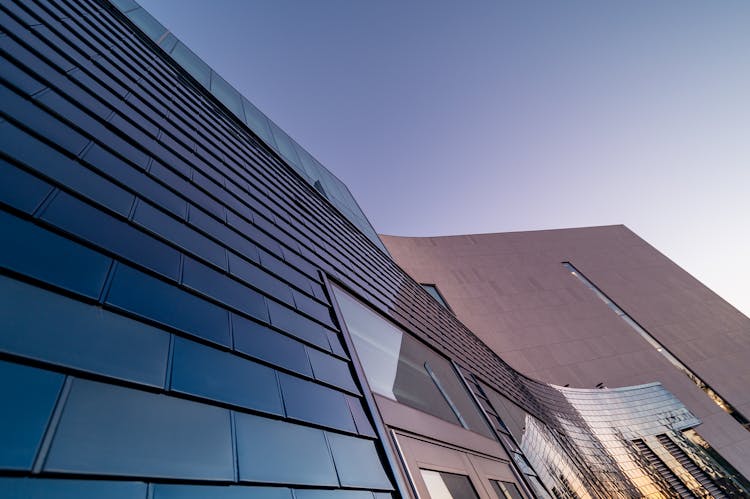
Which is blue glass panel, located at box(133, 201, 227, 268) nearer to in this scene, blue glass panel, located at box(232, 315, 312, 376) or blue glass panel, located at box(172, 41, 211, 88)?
blue glass panel, located at box(232, 315, 312, 376)

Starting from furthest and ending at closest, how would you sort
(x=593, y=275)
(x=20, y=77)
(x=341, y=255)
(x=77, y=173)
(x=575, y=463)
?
(x=593, y=275) → (x=575, y=463) → (x=341, y=255) → (x=20, y=77) → (x=77, y=173)

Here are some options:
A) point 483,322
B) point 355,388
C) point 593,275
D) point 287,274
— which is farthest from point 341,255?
point 593,275

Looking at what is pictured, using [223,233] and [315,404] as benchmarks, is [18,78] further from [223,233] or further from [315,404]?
[315,404]

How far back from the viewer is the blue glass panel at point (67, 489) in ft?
3.55

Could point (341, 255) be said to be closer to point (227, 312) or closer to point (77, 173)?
point (227, 312)

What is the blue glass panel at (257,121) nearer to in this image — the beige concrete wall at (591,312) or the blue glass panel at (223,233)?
the blue glass panel at (223,233)

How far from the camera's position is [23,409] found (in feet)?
4.17

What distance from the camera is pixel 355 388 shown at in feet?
12.7

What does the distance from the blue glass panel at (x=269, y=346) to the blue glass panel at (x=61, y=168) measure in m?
1.41

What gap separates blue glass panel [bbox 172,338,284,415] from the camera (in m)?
2.12

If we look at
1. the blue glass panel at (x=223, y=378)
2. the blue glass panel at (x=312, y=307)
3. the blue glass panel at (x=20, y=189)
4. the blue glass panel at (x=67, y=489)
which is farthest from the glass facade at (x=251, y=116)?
the blue glass panel at (x=67, y=489)

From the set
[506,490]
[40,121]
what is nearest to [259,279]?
[40,121]

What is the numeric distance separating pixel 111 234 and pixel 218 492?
1947mm

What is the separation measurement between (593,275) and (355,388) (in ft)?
100
